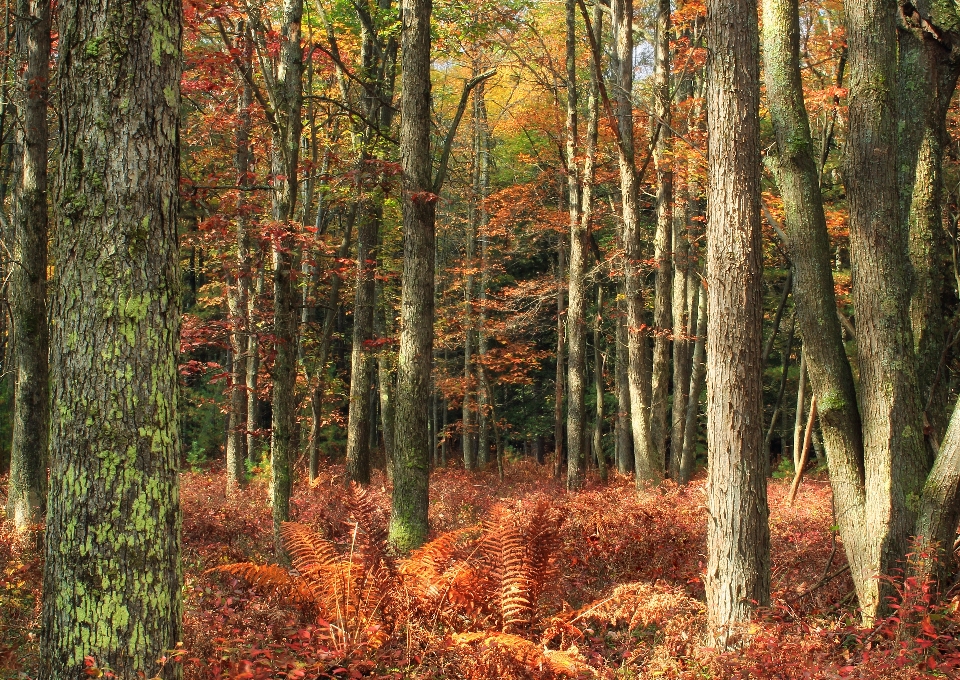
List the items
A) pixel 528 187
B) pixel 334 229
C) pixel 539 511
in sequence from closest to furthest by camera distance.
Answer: pixel 539 511 → pixel 528 187 → pixel 334 229

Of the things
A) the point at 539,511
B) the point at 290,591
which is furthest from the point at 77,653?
the point at 539,511

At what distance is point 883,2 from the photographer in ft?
20.8

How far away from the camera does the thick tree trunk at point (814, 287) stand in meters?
6.22

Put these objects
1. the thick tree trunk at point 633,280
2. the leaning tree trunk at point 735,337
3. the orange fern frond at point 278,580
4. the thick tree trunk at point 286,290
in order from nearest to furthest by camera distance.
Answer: the leaning tree trunk at point 735,337 → the orange fern frond at point 278,580 → the thick tree trunk at point 286,290 → the thick tree trunk at point 633,280

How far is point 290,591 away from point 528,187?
18789mm

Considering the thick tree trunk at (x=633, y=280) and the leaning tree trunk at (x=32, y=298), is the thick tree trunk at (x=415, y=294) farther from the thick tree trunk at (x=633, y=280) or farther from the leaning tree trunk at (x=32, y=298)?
the thick tree trunk at (x=633, y=280)

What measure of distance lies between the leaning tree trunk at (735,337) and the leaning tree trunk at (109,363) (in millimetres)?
3794

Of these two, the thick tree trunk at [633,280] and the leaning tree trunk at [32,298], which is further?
the thick tree trunk at [633,280]

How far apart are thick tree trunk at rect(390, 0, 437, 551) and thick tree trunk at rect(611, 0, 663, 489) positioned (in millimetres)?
5508

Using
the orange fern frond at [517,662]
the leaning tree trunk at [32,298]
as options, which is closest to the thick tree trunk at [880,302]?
the orange fern frond at [517,662]

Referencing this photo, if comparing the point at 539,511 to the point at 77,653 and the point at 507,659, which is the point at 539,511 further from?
the point at 77,653

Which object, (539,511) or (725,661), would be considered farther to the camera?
(539,511)

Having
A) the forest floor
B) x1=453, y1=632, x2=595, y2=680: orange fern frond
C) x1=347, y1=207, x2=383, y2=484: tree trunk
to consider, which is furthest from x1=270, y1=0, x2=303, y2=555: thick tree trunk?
x1=347, y1=207, x2=383, y2=484: tree trunk

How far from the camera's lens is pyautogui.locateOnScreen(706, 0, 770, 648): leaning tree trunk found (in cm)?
559
